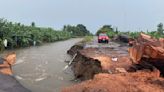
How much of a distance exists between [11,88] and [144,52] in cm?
505

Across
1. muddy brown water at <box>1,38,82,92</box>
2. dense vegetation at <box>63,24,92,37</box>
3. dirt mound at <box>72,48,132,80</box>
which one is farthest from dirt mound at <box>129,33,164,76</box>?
dense vegetation at <box>63,24,92,37</box>

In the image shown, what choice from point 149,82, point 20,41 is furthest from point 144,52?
point 20,41

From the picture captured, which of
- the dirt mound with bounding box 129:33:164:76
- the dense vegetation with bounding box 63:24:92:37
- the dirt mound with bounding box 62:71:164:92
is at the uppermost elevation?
the dirt mound with bounding box 129:33:164:76

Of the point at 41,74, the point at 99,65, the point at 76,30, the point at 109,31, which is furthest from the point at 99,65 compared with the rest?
the point at 76,30

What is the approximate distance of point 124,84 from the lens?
11.3 metres

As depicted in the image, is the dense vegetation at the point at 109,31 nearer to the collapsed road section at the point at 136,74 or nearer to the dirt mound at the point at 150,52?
the collapsed road section at the point at 136,74

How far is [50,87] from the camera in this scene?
18.7m

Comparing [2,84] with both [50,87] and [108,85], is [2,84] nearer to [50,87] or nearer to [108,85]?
[108,85]

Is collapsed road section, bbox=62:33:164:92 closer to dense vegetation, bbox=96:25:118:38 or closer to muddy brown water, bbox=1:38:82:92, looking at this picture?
muddy brown water, bbox=1:38:82:92

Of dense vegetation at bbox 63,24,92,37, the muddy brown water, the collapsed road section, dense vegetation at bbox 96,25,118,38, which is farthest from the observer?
dense vegetation at bbox 63,24,92,37

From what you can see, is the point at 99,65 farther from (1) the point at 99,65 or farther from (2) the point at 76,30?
(2) the point at 76,30

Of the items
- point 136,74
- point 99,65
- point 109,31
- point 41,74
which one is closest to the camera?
point 136,74

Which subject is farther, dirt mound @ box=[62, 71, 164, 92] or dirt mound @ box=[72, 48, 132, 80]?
dirt mound @ box=[72, 48, 132, 80]

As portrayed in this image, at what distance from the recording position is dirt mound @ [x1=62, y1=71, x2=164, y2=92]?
35.6 ft
